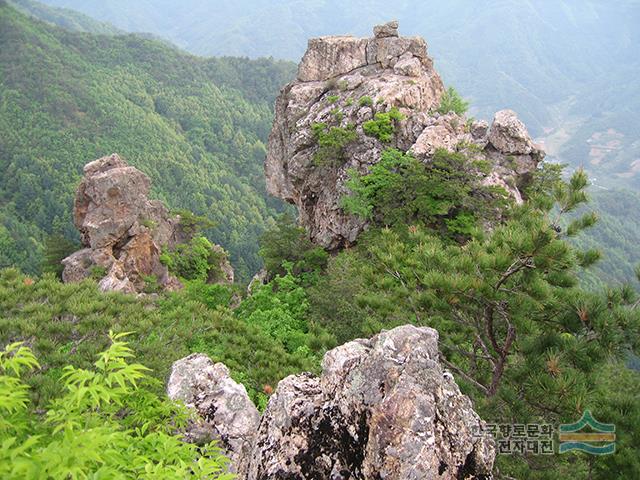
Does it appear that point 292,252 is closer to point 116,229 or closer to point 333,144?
point 333,144

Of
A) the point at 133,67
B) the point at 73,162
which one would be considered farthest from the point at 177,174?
the point at 133,67

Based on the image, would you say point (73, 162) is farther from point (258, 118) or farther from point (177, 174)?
point (258, 118)

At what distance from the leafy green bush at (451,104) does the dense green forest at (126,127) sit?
3671 cm

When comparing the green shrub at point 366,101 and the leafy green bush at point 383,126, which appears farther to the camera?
the green shrub at point 366,101

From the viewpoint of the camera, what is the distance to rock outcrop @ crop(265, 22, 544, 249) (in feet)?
46.3

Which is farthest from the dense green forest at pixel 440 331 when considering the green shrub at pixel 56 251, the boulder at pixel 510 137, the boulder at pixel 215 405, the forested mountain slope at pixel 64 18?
the forested mountain slope at pixel 64 18

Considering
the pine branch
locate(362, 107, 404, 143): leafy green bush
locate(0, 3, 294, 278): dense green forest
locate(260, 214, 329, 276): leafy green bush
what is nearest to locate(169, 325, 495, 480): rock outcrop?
the pine branch

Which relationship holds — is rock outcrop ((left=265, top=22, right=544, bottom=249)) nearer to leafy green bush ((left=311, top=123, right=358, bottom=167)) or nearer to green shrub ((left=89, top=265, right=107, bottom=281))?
leafy green bush ((left=311, top=123, right=358, bottom=167))

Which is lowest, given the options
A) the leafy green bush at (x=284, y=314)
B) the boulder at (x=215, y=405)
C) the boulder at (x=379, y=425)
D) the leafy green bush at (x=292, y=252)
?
the leafy green bush at (x=292, y=252)

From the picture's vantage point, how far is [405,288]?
5.94m

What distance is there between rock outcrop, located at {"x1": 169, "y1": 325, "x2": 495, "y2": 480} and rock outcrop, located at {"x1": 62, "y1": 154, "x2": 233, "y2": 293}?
607 inches

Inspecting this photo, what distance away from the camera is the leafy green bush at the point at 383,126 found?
14031 mm

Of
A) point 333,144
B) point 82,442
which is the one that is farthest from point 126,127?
point 82,442

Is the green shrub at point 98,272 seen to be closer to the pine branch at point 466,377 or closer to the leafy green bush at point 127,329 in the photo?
the leafy green bush at point 127,329
